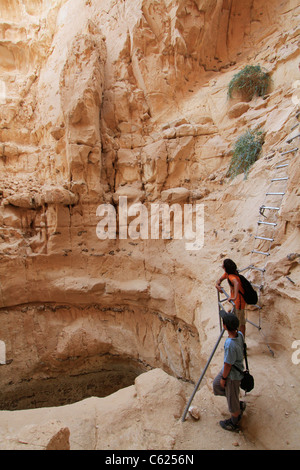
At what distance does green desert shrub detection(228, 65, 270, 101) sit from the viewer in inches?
235

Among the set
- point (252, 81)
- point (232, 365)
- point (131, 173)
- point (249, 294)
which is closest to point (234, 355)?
point (232, 365)

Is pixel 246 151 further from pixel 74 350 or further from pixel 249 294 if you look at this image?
pixel 74 350

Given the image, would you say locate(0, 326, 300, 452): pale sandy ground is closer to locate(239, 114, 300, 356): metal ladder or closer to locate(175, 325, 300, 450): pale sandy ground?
locate(175, 325, 300, 450): pale sandy ground

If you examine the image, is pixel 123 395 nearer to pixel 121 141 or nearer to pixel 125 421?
pixel 125 421

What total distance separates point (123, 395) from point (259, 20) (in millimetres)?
9605

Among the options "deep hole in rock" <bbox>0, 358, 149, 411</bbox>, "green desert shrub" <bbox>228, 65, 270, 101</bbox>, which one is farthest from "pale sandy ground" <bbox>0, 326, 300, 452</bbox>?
"green desert shrub" <bbox>228, 65, 270, 101</bbox>

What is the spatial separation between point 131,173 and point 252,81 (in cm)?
371

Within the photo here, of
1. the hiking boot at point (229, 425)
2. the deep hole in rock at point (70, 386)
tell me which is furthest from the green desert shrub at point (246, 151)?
the deep hole in rock at point (70, 386)

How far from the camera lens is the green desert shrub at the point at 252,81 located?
5.97 metres

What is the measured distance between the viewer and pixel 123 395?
118 inches

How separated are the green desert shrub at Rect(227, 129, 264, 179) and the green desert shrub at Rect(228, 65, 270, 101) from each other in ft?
4.42

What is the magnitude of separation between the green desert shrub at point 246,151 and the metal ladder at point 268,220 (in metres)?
0.88

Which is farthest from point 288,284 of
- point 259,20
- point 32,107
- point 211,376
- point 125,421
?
point 32,107

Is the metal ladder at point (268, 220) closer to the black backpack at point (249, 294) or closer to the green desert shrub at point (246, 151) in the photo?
the black backpack at point (249, 294)
